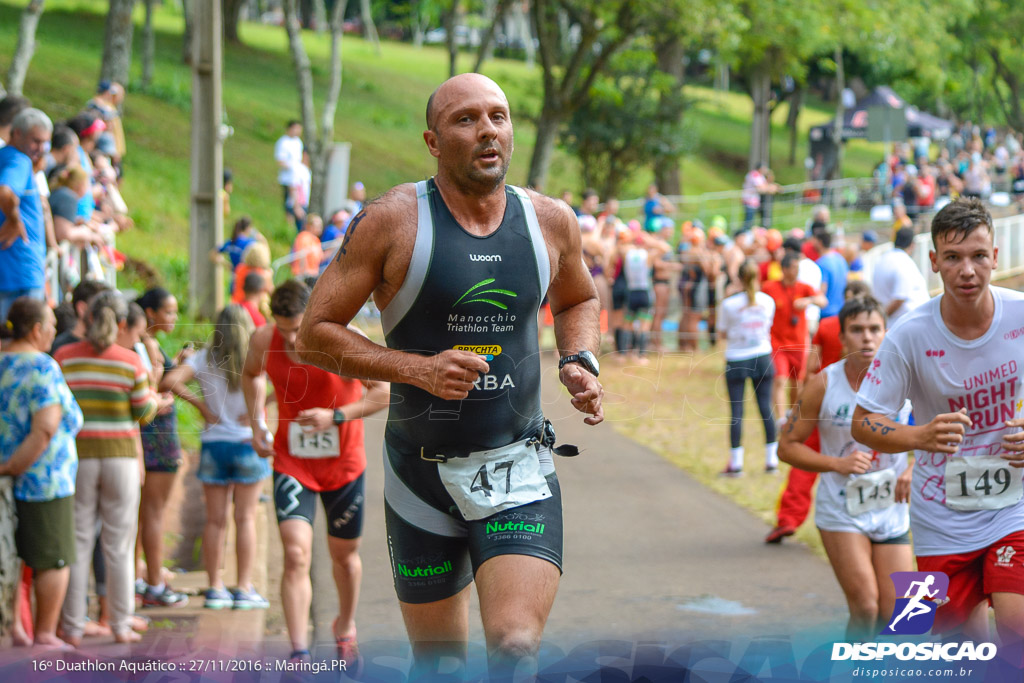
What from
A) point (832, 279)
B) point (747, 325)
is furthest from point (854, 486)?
point (832, 279)

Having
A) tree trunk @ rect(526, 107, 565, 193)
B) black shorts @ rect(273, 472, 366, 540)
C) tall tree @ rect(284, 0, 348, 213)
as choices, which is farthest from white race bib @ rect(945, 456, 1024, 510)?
tree trunk @ rect(526, 107, 565, 193)

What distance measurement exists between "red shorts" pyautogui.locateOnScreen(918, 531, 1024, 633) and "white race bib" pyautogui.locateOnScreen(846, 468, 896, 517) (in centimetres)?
107

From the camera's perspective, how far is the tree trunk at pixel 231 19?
4641 cm

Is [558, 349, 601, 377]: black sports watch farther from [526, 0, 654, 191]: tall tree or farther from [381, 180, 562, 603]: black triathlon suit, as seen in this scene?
[526, 0, 654, 191]: tall tree

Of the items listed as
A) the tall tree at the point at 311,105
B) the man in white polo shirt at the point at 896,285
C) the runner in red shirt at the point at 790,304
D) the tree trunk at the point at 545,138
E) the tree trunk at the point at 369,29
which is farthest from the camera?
the tree trunk at the point at 369,29

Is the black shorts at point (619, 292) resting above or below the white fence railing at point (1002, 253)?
below

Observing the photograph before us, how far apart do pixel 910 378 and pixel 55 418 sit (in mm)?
3690

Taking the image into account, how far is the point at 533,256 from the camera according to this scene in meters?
3.69

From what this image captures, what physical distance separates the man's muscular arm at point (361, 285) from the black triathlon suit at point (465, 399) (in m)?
0.05

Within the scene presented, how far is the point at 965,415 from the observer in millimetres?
4043

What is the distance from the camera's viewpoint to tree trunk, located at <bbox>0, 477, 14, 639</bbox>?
5270 millimetres

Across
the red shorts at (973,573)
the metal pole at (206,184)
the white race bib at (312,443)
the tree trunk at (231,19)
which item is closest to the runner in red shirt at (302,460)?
the white race bib at (312,443)

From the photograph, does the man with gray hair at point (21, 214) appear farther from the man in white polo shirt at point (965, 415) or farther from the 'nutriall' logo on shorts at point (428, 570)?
the man in white polo shirt at point (965, 415)

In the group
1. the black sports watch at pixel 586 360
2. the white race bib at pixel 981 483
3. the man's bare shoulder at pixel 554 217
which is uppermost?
the man's bare shoulder at pixel 554 217
